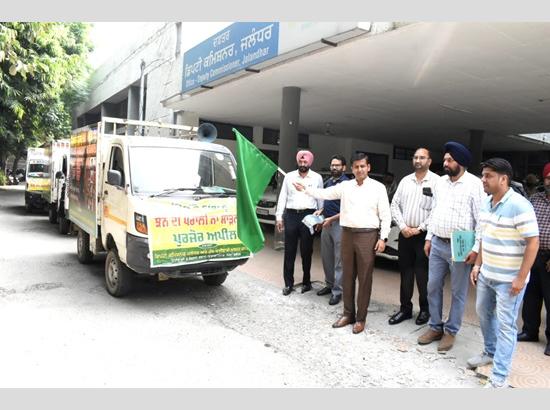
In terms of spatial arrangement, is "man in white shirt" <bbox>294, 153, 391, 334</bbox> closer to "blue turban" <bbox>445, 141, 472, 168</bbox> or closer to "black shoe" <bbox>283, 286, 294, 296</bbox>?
"blue turban" <bbox>445, 141, 472, 168</bbox>

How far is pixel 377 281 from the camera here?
7.04m

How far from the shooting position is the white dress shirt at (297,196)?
578 centimetres

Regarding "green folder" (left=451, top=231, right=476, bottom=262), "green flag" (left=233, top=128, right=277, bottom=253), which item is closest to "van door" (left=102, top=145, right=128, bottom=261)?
Result: "green flag" (left=233, top=128, right=277, bottom=253)

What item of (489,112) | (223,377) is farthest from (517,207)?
(489,112)

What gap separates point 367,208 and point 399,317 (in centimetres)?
136

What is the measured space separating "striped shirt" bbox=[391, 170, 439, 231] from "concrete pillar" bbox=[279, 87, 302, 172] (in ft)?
16.0

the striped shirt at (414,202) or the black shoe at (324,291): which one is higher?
the striped shirt at (414,202)

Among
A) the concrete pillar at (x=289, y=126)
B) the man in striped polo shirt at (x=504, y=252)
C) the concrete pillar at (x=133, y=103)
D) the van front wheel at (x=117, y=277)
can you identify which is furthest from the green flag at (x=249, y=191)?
the concrete pillar at (x=133, y=103)

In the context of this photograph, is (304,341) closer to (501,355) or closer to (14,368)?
(501,355)

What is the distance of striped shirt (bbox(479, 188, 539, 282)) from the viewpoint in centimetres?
328

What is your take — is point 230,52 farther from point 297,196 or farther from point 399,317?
point 399,317

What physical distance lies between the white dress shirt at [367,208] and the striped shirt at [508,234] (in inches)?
51.1

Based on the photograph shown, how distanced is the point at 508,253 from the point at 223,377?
2481 mm

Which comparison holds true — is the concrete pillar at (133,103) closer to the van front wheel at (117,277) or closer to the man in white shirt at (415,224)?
the van front wheel at (117,277)
